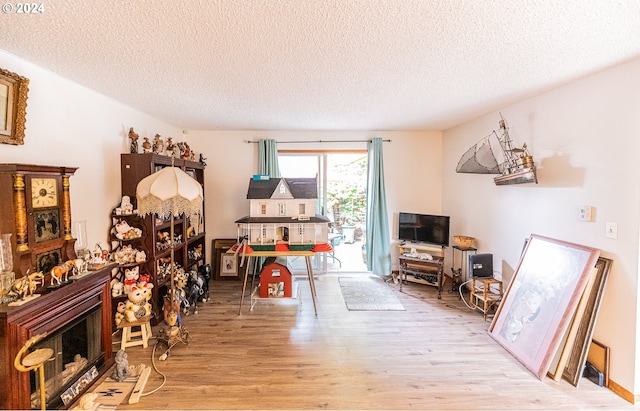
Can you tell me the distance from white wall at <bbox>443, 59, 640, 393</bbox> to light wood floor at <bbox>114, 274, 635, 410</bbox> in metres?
0.65

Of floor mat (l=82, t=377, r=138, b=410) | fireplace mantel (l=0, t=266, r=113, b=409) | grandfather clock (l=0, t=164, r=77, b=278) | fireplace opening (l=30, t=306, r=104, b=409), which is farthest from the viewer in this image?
floor mat (l=82, t=377, r=138, b=410)

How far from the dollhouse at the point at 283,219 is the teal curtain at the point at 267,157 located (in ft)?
2.65

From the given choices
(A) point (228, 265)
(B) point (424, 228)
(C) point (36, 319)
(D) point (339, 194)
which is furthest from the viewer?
(D) point (339, 194)

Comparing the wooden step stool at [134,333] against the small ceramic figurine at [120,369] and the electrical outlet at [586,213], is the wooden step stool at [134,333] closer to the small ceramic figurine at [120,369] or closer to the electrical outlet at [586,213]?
the small ceramic figurine at [120,369]

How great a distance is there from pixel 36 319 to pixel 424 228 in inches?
173

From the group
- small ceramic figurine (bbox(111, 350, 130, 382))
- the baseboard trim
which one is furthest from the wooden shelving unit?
the baseboard trim

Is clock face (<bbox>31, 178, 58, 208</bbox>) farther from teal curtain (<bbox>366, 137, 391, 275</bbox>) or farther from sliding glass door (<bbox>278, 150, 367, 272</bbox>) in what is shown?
teal curtain (<bbox>366, 137, 391, 275</bbox>)

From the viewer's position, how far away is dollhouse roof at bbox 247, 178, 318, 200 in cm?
370

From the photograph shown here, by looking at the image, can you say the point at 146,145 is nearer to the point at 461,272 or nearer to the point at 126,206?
the point at 126,206

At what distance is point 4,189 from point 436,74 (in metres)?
3.21

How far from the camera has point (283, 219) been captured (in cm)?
356

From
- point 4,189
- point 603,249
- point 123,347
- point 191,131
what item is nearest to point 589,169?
point 603,249

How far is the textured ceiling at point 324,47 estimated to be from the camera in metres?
1.45

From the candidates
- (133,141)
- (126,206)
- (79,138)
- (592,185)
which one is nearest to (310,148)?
(133,141)
